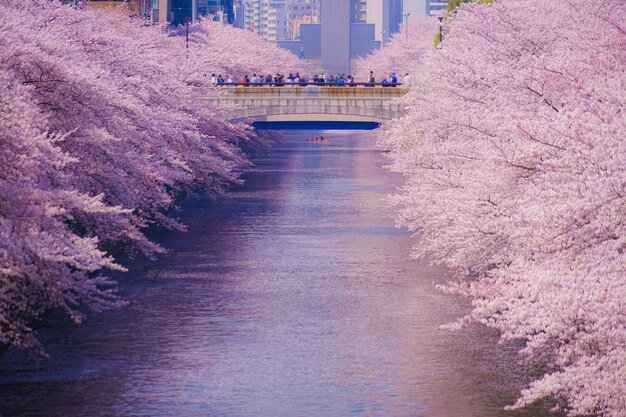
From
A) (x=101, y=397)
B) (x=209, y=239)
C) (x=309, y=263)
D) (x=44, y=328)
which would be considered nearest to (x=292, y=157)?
(x=209, y=239)

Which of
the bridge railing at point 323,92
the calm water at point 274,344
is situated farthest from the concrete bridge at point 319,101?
the calm water at point 274,344

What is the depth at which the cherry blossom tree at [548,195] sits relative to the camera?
15953 millimetres

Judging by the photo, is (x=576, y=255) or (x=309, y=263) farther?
(x=309, y=263)

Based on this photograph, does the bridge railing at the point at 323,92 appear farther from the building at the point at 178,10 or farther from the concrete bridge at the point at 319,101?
the building at the point at 178,10

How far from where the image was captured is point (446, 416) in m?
21.2

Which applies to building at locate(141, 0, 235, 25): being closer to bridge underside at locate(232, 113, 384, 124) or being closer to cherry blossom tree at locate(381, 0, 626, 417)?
bridge underside at locate(232, 113, 384, 124)

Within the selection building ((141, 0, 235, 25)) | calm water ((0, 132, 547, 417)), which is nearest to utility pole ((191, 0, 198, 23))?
building ((141, 0, 235, 25))

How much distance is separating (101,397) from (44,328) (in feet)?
21.6

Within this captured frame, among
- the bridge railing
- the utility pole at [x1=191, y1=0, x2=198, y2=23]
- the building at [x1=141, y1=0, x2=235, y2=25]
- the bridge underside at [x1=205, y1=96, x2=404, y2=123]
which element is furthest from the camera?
the utility pole at [x1=191, y1=0, x2=198, y2=23]

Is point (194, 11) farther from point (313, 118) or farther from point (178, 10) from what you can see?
point (313, 118)

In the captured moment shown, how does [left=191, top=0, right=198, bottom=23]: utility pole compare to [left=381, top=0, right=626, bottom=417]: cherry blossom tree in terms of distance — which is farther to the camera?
[left=191, top=0, right=198, bottom=23]: utility pole

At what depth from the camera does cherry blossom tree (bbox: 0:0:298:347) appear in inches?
797

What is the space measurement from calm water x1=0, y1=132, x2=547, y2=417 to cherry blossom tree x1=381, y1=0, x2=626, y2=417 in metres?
1.42

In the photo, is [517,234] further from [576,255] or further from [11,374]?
[11,374]
